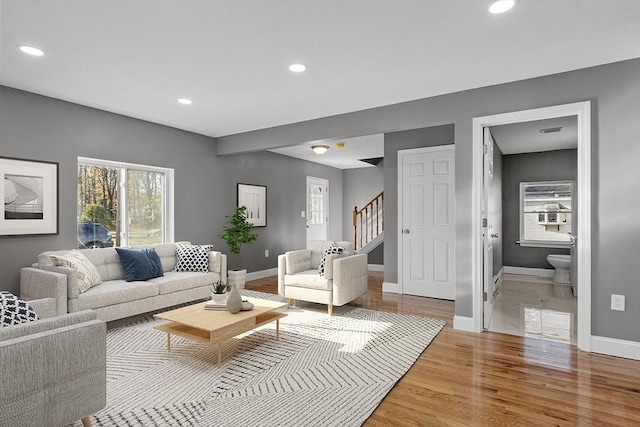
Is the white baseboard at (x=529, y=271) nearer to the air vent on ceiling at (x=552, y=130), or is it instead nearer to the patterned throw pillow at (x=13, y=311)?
the air vent on ceiling at (x=552, y=130)

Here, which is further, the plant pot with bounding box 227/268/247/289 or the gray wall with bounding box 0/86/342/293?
the plant pot with bounding box 227/268/247/289

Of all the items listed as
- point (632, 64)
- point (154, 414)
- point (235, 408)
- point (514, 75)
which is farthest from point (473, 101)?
point (154, 414)

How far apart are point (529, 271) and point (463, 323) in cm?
437

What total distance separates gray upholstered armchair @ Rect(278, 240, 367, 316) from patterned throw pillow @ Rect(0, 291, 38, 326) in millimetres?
2841

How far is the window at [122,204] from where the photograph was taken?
14.5 feet

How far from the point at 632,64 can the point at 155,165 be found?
17.9ft

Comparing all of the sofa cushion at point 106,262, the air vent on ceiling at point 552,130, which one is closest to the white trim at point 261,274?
the sofa cushion at point 106,262

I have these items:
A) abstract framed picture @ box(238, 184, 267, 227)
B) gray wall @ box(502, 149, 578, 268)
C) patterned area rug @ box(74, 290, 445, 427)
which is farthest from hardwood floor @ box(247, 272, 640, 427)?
gray wall @ box(502, 149, 578, 268)

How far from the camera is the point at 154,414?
7.00 ft

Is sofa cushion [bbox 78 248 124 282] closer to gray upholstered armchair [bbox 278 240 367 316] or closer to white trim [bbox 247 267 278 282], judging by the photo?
gray upholstered armchair [bbox 278 240 367 316]

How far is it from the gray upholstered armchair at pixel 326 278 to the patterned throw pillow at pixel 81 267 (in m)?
2.08

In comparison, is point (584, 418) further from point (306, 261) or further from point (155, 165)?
point (155, 165)

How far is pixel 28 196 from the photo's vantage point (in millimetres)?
3787

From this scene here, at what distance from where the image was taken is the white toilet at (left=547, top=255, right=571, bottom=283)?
20.2ft
